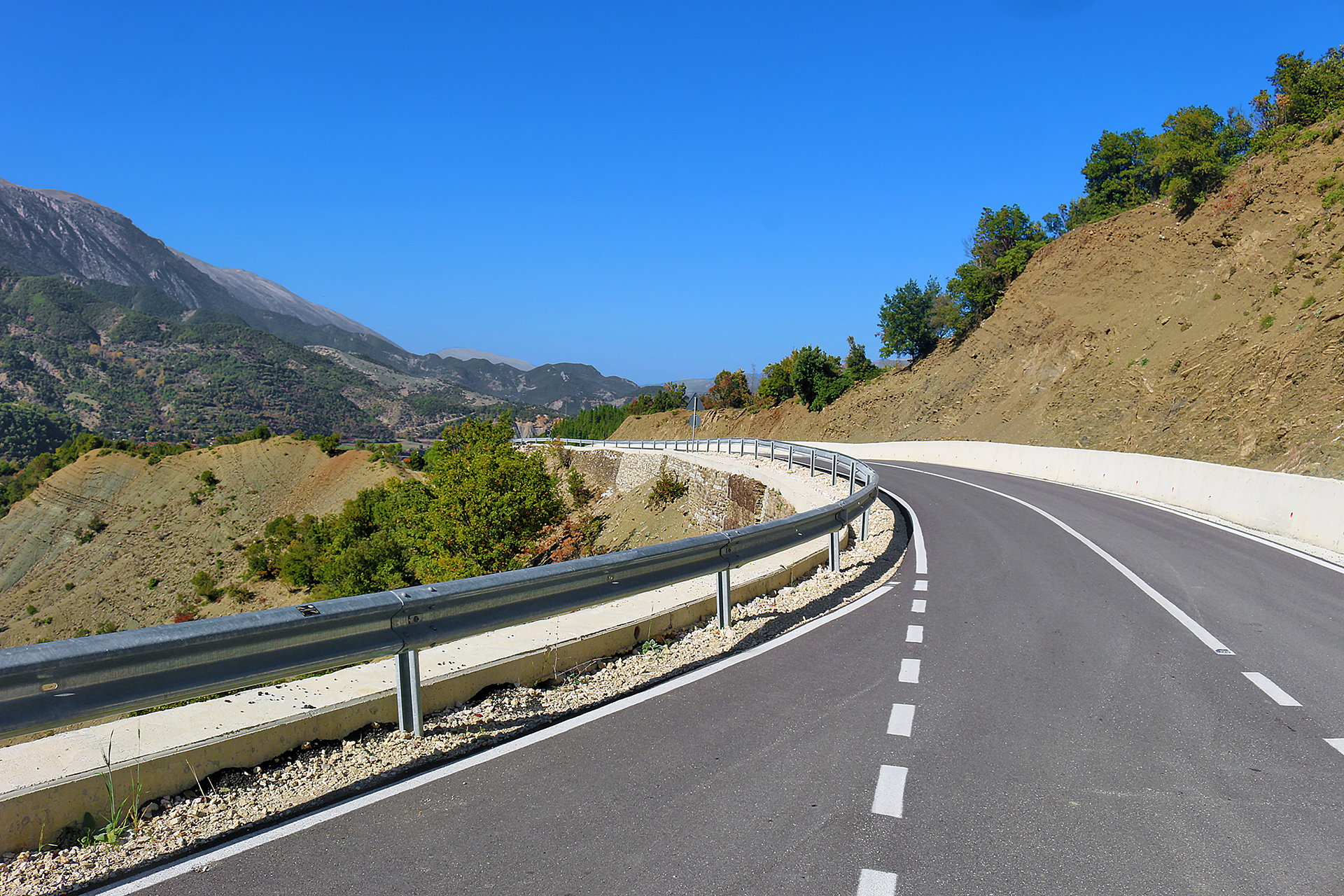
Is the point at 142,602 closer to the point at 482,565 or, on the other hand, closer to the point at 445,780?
the point at 482,565

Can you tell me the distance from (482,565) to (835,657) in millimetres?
50731

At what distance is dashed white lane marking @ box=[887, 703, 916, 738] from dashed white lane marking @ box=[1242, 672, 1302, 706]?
8.49 ft

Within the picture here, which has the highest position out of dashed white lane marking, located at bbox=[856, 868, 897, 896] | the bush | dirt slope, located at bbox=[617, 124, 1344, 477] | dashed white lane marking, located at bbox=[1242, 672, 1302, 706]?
dirt slope, located at bbox=[617, 124, 1344, 477]

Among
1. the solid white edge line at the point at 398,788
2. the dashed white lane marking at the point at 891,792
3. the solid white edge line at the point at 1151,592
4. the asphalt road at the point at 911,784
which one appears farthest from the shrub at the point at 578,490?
the dashed white lane marking at the point at 891,792

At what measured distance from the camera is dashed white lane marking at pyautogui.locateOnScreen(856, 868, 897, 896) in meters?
3.09

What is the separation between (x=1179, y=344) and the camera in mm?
38250

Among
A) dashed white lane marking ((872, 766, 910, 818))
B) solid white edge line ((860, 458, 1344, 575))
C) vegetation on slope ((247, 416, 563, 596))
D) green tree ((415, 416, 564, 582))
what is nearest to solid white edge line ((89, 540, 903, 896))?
dashed white lane marking ((872, 766, 910, 818))

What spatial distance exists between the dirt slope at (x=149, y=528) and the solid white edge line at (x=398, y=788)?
307 feet

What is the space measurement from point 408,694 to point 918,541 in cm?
1060

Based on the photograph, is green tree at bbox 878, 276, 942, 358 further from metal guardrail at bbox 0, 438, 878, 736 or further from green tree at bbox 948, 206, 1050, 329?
metal guardrail at bbox 0, 438, 878, 736

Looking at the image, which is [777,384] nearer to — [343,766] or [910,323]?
[910,323]

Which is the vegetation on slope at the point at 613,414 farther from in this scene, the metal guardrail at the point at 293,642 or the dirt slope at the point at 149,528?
the metal guardrail at the point at 293,642

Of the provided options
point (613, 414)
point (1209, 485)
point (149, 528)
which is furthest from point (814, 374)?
point (149, 528)

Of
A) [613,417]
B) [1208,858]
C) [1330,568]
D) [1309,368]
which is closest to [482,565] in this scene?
[1309,368]
